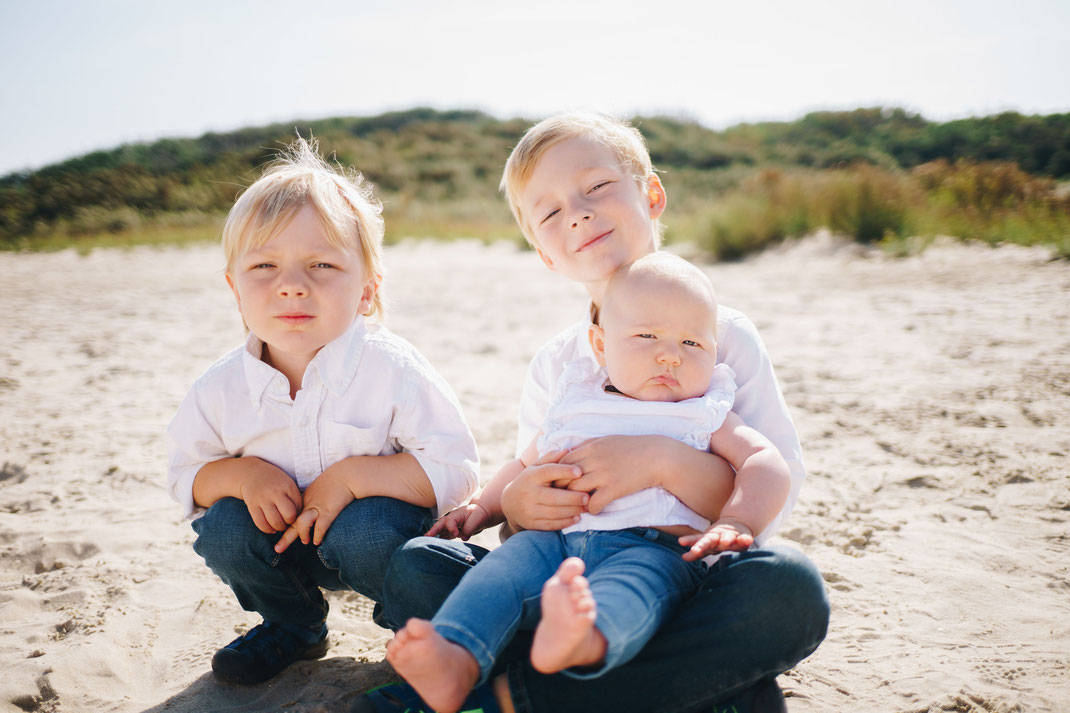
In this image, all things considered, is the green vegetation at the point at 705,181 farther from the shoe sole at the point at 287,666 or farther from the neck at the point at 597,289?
the shoe sole at the point at 287,666

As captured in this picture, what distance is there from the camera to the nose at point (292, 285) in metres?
1.88

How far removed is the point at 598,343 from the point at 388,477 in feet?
2.23

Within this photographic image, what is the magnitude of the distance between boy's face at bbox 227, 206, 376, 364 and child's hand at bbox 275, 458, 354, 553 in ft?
1.20

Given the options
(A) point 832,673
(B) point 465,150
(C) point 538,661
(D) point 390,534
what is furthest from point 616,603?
(B) point 465,150

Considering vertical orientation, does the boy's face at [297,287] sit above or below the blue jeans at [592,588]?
above

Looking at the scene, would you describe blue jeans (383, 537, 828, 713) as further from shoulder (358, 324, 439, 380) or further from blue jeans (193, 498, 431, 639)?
shoulder (358, 324, 439, 380)

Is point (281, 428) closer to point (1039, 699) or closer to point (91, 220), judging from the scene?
point (1039, 699)

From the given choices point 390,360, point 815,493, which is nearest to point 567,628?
point 390,360

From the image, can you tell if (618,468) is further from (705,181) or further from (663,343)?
(705,181)

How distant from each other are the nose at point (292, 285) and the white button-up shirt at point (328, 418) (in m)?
0.18

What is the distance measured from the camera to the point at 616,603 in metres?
1.39

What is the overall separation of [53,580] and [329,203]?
167 cm

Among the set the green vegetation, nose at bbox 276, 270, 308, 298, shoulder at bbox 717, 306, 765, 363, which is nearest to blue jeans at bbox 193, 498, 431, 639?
nose at bbox 276, 270, 308, 298

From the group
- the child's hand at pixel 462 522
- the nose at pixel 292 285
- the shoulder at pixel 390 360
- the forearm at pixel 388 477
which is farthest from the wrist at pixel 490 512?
the nose at pixel 292 285
